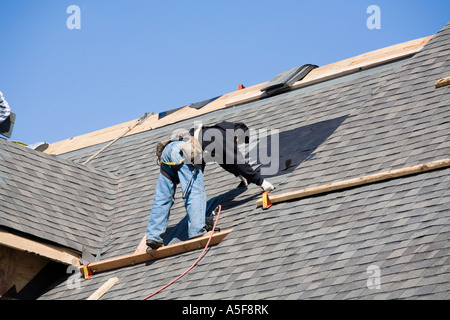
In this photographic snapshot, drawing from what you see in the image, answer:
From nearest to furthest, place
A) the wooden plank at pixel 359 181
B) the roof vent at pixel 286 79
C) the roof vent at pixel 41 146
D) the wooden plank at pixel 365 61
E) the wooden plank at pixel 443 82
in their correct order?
the wooden plank at pixel 359 181
the wooden plank at pixel 443 82
the wooden plank at pixel 365 61
the roof vent at pixel 286 79
the roof vent at pixel 41 146

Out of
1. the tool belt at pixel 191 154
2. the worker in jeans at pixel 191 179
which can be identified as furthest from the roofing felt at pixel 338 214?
the tool belt at pixel 191 154

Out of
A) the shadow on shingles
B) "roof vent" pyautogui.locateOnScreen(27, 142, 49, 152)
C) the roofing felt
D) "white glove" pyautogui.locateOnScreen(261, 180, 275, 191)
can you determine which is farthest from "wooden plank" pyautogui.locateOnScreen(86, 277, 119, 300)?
"roof vent" pyautogui.locateOnScreen(27, 142, 49, 152)

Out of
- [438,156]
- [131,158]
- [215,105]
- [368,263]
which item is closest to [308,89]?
[215,105]

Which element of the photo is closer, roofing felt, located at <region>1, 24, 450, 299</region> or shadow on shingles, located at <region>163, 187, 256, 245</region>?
roofing felt, located at <region>1, 24, 450, 299</region>

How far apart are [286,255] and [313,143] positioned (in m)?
2.55

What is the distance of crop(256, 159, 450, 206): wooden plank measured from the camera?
8016 millimetres

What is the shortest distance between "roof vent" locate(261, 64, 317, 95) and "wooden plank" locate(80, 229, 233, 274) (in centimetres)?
388

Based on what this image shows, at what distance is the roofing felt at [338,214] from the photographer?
23.1 ft

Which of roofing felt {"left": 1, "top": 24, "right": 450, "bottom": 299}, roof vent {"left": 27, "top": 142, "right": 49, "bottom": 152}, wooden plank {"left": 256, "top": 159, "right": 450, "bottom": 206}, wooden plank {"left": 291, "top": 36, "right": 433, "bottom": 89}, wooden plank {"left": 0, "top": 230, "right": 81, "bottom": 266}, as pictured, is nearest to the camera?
roofing felt {"left": 1, "top": 24, "right": 450, "bottom": 299}

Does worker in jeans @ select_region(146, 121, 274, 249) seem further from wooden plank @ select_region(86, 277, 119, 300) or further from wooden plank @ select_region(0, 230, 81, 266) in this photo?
wooden plank @ select_region(0, 230, 81, 266)

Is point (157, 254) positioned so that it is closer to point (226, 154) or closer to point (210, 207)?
point (210, 207)

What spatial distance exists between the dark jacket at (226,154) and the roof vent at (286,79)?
280 cm

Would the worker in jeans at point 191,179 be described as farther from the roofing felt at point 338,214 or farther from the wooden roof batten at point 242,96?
the wooden roof batten at point 242,96
